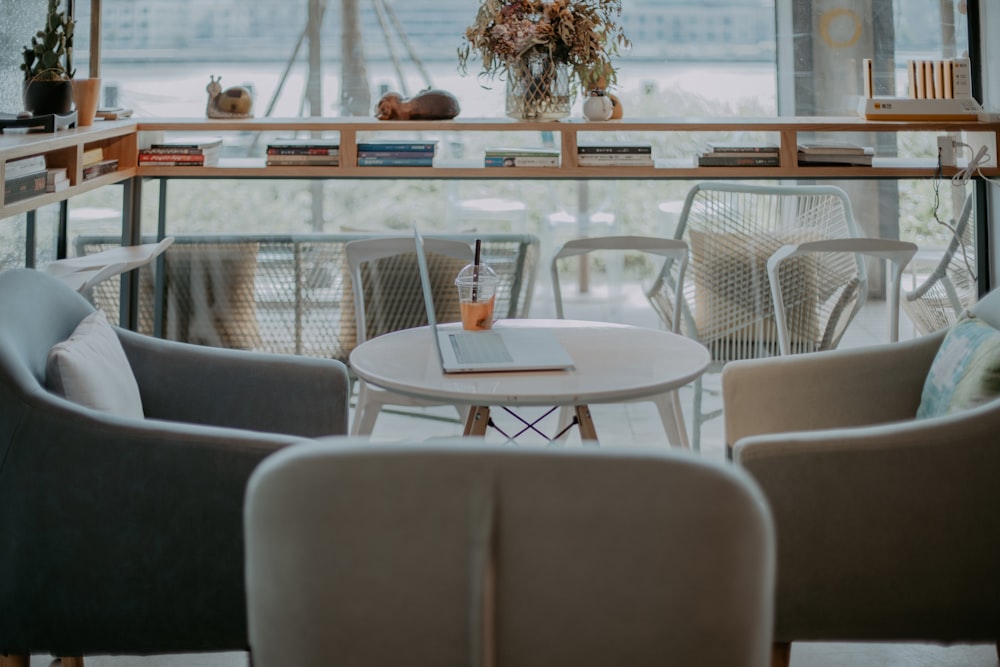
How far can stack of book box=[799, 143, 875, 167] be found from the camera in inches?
150

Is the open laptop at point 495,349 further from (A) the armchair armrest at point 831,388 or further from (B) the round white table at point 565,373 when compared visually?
(A) the armchair armrest at point 831,388

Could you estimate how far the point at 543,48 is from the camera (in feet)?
12.0

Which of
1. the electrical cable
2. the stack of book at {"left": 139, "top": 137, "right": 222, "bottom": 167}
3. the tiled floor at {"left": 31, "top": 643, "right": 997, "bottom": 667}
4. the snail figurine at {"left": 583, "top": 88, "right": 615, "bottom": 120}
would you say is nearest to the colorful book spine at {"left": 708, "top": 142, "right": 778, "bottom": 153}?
the snail figurine at {"left": 583, "top": 88, "right": 615, "bottom": 120}

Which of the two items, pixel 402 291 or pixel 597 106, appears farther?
pixel 597 106

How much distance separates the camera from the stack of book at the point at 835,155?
3822mm

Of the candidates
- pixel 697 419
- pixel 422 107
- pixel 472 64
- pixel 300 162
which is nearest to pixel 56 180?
pixel 300 162

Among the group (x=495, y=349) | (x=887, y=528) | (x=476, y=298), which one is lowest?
(x=887, y=528)

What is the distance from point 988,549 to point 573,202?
8.27 ft

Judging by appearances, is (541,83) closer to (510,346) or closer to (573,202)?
(573,202)

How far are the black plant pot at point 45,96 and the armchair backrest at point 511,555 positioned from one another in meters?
2.75

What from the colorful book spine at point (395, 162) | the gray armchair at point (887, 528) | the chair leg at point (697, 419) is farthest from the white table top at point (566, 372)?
the colorful book spine at point (395, 162)

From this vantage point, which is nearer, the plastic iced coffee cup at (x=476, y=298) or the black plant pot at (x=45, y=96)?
the plastic iced coffee cup at (x=476, y=298)

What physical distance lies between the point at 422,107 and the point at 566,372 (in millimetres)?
2005

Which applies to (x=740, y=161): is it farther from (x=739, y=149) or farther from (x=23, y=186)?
(x=23, y=186)
